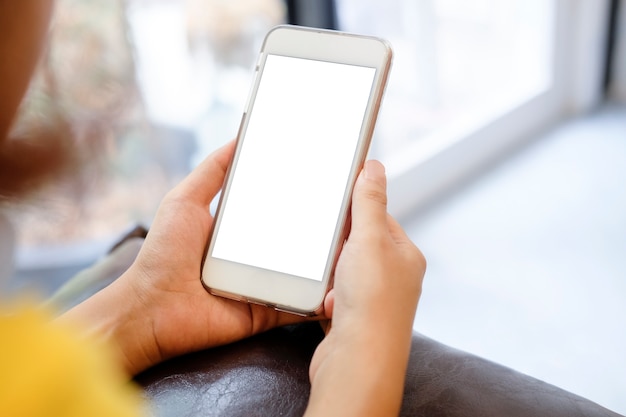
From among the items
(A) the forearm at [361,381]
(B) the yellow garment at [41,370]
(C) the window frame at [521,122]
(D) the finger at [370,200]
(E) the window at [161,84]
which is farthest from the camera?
(C) the window frame at [521,122]

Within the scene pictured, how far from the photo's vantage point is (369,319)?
1.86 feet

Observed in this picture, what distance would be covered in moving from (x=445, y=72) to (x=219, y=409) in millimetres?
1555

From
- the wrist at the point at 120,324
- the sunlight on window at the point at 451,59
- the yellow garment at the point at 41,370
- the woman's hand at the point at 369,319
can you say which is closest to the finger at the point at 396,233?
the woman's hand at the point at 369,319

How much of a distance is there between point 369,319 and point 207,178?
28 cm

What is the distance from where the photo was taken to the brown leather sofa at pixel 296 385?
1.94 feet

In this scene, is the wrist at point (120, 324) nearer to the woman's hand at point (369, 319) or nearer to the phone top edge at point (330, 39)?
the woman's hand at point (369, 319)

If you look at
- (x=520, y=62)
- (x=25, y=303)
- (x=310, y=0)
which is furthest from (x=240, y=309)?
(x=520, y=62)

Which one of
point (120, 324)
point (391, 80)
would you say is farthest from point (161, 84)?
point (120, 324)

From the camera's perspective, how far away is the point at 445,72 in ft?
6.53

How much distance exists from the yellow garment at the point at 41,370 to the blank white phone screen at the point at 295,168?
371 millimetres

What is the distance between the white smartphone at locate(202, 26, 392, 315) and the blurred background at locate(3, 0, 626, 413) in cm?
Result: 26

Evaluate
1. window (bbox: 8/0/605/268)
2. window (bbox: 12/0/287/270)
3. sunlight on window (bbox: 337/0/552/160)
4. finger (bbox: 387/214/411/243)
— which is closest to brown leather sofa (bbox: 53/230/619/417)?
finger (bbox: 387/214/411/243)

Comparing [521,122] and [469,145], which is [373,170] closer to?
[469,145]

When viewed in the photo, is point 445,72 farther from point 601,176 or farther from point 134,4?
point 134,4
